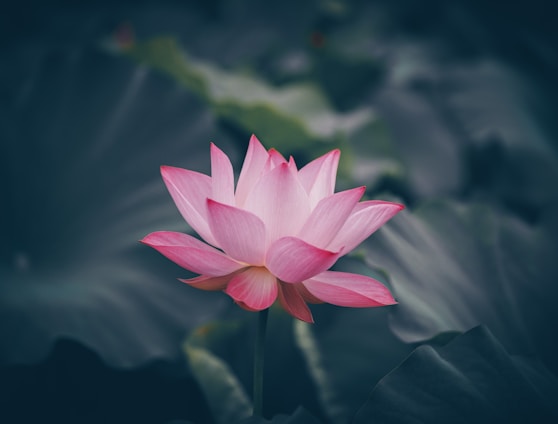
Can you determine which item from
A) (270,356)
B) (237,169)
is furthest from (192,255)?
(237,169)

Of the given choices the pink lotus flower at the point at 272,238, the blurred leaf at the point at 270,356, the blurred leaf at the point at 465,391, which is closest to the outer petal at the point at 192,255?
the pink lotus flower at the point at 272,238

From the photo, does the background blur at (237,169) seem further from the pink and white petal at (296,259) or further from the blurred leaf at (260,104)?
the pink and white petal at (296,259)

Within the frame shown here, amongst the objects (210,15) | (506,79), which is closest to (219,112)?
(506,79)

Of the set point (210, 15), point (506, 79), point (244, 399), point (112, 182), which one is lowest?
point (244, 399)

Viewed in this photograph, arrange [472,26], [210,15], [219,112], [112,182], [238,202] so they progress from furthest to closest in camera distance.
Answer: [210,15]
[472,26]
[219,112]
[112,182]
[238,202]

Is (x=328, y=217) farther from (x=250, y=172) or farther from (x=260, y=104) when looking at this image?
(x=260, y=104)

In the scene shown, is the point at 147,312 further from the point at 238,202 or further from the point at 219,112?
the point at 219,112

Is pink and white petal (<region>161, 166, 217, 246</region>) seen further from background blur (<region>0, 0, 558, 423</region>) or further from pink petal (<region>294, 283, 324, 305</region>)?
background blur (<region>0, 0, 558, 423</region>)
